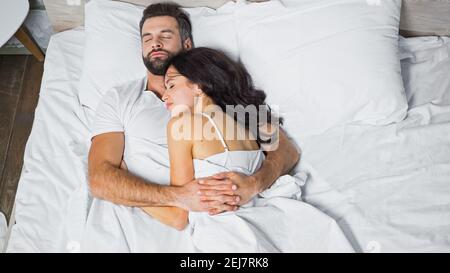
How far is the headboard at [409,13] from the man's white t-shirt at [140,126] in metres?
0.39

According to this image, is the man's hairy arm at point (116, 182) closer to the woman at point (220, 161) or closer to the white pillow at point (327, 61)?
the woman at point (220, 161)

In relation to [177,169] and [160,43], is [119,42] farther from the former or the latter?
[177,169]

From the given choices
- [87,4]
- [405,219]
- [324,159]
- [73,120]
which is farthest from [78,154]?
[405,219]

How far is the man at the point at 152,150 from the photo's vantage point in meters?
1.16

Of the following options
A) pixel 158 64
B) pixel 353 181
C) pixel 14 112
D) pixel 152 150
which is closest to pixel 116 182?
pixel 152 150

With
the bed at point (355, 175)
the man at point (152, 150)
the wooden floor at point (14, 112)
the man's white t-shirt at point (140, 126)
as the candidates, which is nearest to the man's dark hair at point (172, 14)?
the man at point (152, 150)

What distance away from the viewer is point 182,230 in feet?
3.88

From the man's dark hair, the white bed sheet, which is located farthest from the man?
the white bed sheet

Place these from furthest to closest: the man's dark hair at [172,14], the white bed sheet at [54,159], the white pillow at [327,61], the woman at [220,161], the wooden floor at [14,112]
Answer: the wooden floor at [14,112] < the man's dark hair at [172,14] < the white pillow at [327,61] < the white bed sheet at [54,159] < the woman at [220,161]

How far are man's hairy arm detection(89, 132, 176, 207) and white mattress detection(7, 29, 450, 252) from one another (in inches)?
2.5

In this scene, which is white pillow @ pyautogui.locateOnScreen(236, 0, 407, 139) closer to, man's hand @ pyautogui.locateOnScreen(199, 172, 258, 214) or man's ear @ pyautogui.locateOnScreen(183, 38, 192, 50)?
man's ear @ pyautogui.locateOnScreen(183, 38, 192, 50)

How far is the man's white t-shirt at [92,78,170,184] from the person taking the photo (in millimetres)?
1265
